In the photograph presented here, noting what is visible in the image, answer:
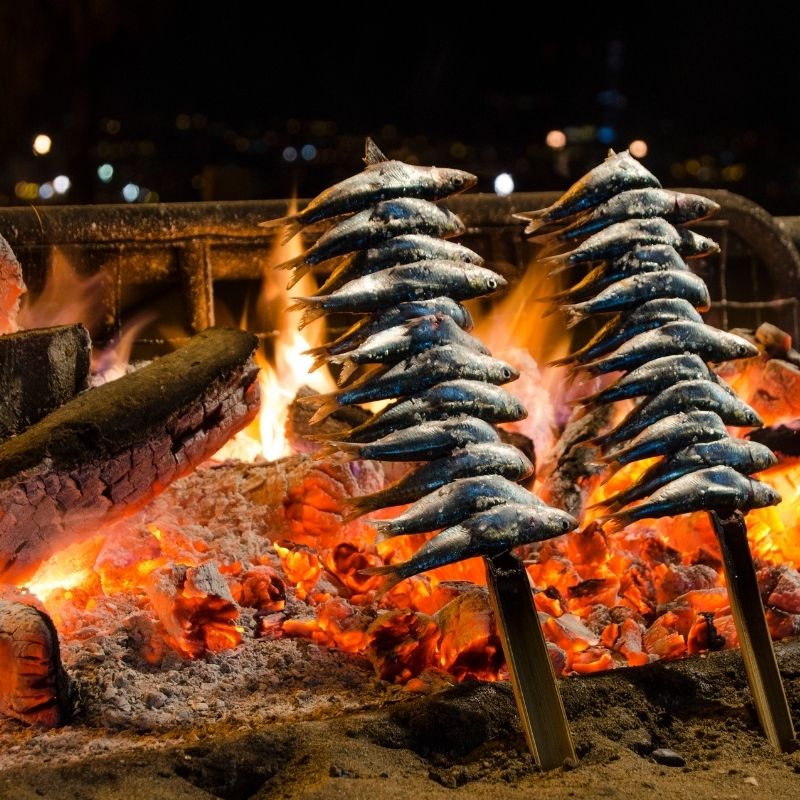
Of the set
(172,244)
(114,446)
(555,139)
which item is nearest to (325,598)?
(114,446)

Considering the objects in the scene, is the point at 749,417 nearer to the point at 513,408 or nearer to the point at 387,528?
the point at 513,408

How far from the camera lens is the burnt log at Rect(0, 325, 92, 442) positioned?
3287 mm

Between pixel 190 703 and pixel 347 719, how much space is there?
0.65 meters

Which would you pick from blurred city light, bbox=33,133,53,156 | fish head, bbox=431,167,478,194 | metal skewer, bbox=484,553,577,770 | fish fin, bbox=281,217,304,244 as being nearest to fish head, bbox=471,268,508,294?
fish head, bbox=431,167,478,194

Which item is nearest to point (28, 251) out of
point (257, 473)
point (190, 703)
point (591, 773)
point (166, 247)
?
point (166, 247)

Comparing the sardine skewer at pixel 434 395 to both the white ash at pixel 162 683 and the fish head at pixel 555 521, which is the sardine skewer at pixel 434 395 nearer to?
the fish head at pixel 555 521

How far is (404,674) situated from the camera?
2.93 m

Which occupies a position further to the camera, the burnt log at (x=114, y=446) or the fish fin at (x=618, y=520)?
the burnt log at (x=114, y=446)

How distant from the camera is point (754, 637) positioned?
97.7 inches

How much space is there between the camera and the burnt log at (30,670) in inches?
99.1

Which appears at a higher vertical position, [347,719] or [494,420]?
[494,420]

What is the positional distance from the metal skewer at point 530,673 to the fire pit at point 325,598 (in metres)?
0.09

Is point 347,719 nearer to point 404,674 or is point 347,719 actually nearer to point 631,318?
point 404,674

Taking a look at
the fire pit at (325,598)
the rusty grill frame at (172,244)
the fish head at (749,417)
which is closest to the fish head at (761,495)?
the fish head at (749,417)
